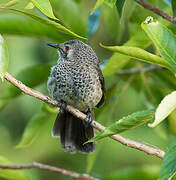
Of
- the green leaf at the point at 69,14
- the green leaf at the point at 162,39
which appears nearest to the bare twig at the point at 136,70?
the green leaf at the point at 69,14

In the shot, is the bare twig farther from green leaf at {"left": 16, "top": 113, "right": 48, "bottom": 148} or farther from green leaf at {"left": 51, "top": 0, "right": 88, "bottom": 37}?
green leaf at {"left": 16, "top": 113, "right": 48, "bottom": 148}

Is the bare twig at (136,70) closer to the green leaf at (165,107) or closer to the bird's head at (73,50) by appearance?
the bird's head at (73,50)

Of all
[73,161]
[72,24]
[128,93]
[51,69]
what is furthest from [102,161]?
[72,24]

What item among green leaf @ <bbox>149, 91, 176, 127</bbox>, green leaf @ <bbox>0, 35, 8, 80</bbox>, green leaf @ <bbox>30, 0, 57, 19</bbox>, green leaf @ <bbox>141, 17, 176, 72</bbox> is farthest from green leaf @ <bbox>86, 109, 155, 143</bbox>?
green leaf @ <bbox>30, 0, 57, 19</bbox>

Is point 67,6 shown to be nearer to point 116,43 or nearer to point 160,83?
point 116,43

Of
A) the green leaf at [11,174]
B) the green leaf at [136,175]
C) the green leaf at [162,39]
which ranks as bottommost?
the green leaf at [136,175]

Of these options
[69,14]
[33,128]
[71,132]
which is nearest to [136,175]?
[33,128]

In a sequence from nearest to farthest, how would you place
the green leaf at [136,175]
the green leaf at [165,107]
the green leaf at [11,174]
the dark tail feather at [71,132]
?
1. the green leaf at [165,107]
2. the green leaf at [11,174]
3. the green leaf at [136,175]
4. the dark tail feather at [71,132]

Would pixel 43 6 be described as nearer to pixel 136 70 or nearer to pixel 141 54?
pixel 141 54
